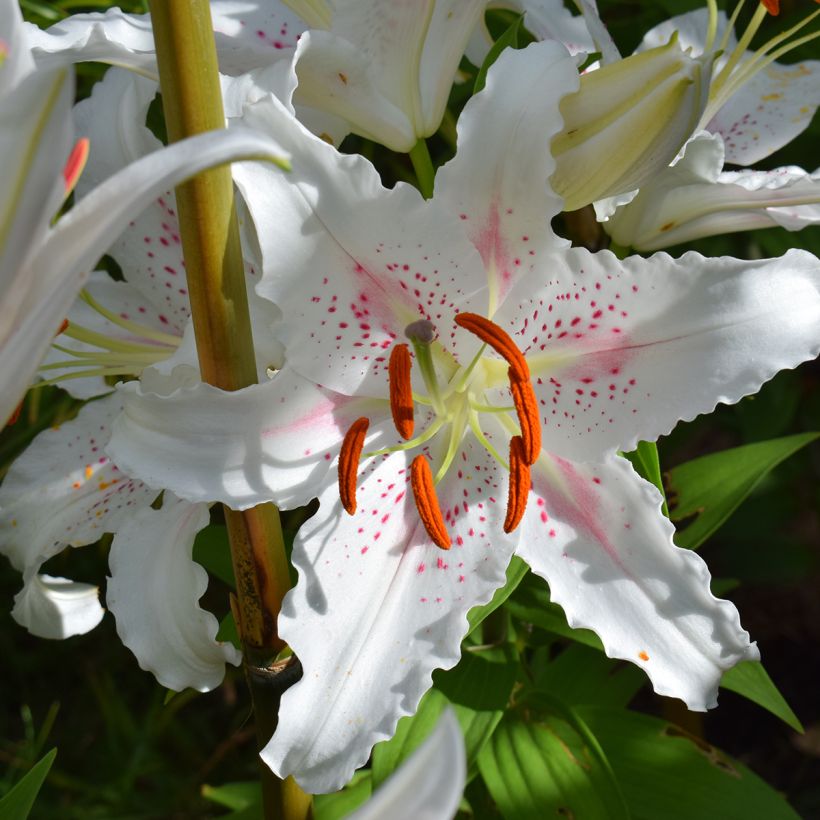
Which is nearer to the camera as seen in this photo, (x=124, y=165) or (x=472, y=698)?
(x=124, y=165)

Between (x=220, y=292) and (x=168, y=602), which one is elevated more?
(x=220, y=292)

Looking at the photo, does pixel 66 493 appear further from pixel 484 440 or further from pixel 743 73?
pixel 743 73

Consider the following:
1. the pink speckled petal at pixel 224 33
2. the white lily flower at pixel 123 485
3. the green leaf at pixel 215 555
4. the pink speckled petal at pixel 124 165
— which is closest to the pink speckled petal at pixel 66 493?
the white lily flower at pixel 123 485

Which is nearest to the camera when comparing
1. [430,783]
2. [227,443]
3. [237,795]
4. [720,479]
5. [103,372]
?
[430,783]

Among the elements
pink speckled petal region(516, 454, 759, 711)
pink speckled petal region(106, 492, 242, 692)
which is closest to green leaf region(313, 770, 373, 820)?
pink speckled petal region(106, 492, 242, 692)

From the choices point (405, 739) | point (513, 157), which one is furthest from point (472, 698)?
point (513, 157)

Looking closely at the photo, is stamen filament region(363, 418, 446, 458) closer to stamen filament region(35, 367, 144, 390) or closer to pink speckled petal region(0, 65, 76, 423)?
stamen filament region(35, 367, 144, 390)

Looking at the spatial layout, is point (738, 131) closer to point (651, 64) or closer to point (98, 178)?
point (651, 64)

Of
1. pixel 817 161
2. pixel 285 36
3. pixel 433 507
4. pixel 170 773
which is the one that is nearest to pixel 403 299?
pixel 433 507
